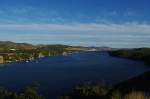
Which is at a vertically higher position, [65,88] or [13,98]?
[13,98]

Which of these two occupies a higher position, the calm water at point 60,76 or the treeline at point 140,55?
the treeline at point 140,55

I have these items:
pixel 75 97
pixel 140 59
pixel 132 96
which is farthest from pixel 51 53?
pixel 132 96

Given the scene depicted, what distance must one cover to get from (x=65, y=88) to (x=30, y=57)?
88.0 m

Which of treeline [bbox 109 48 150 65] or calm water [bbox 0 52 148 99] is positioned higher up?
treeline [bbox 109 48 150 65]

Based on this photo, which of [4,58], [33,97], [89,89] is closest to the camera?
[33,97]

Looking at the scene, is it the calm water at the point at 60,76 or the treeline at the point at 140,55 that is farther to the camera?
the treeline at the point at 140,55

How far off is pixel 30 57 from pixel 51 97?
3687 inches

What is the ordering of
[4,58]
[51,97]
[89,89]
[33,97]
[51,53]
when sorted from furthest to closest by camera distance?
[51,53]
[4,58]
[51,97]
[89,89]
[33,97]

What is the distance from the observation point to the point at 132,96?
27.6 ft

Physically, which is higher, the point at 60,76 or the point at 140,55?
the point at 140,55

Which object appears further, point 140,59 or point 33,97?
point 140,59

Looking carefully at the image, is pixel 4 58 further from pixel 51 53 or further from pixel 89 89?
pixel 89 89

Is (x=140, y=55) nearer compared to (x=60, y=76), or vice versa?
(x=60, y=76)

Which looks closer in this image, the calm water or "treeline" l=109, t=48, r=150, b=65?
the calm water
